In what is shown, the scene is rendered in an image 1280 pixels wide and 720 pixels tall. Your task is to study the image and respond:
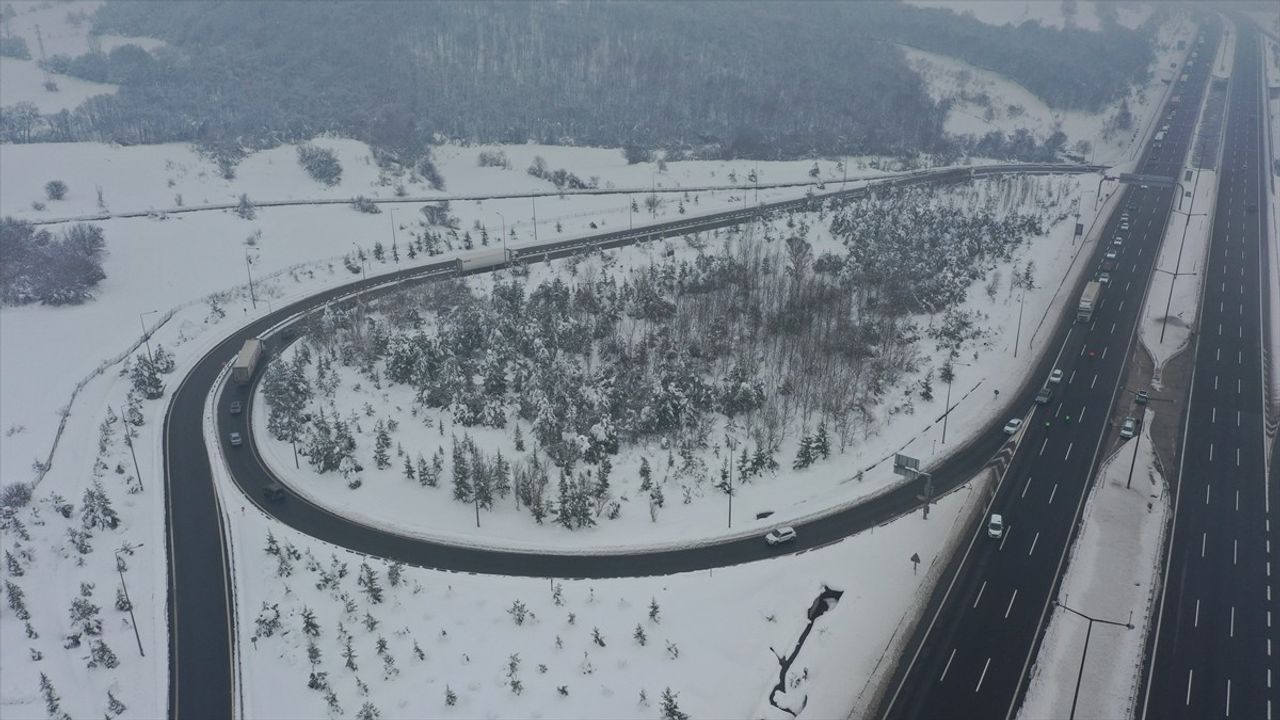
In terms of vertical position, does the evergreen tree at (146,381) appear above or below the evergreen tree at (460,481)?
above

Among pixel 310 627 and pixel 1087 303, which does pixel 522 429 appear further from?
pixel 1087 303

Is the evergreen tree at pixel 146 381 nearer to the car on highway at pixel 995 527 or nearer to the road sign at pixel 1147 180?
the car on highway at pixel 995 527

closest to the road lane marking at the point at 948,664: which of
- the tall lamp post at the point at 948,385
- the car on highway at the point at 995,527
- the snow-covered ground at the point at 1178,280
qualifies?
the car on highway at the point at 995,527

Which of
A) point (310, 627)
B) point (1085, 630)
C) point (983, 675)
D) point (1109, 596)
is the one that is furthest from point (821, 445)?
point (310, 627)

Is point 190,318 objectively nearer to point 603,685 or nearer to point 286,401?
point 286,401

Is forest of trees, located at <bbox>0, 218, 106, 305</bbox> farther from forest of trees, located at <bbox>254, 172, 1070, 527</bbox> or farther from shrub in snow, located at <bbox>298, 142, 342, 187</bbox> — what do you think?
shrub in snow, located at <bbox>298, 142, 342, 187</bbox>

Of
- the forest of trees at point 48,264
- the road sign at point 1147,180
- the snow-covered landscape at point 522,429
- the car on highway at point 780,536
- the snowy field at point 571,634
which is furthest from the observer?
the road sign at point 1147,180
